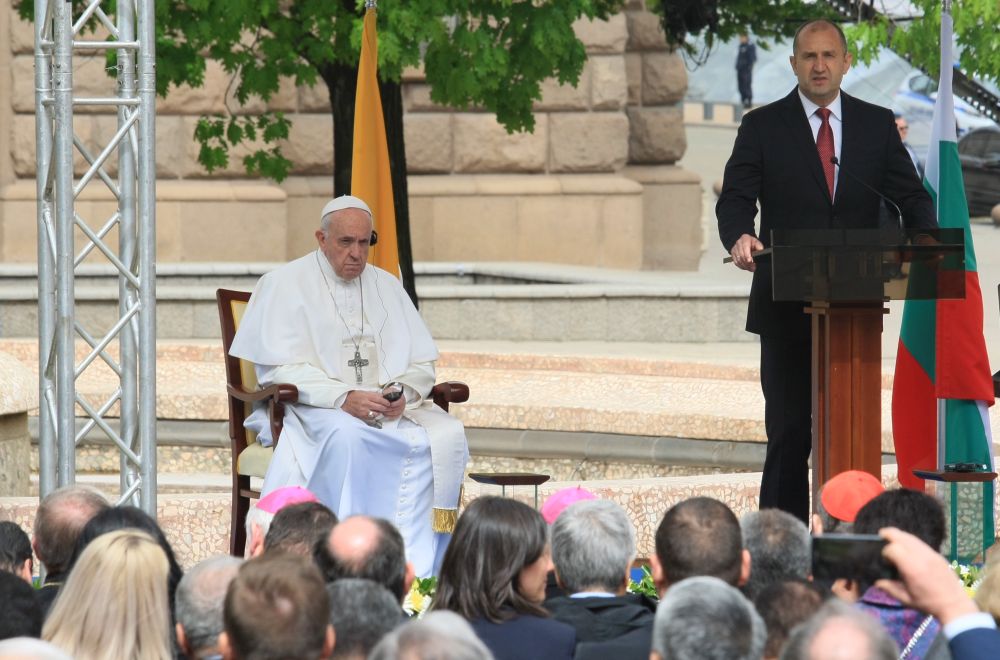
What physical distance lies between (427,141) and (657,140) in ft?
8.00

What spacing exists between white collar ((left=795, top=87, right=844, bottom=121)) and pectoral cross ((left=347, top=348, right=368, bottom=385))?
7.08ft

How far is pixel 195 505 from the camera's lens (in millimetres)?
7586

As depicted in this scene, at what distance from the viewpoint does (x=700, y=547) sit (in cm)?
420

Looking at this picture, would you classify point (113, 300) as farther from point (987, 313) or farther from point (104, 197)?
point (987, 313)

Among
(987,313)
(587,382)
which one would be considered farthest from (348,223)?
(987,313)

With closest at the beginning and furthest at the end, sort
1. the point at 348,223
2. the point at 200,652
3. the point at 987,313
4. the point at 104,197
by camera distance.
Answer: the point at 200,652, the point at 348,223, the point at 104,197, the point at 987,313

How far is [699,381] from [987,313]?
716cm

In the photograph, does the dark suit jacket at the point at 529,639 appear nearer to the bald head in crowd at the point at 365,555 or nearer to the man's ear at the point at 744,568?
the bald head in crowd at the point at 365,555

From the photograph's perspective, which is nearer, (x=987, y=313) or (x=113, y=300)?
(x=113, y=300)

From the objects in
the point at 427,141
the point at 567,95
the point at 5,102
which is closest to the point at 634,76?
the point at 567,95

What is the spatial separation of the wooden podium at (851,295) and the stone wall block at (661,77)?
12.3m

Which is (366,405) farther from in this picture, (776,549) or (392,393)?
(776,549)

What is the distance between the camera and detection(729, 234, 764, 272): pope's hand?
6043 mm

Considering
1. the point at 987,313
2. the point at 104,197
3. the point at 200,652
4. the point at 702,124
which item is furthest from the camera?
the point at 702,124
